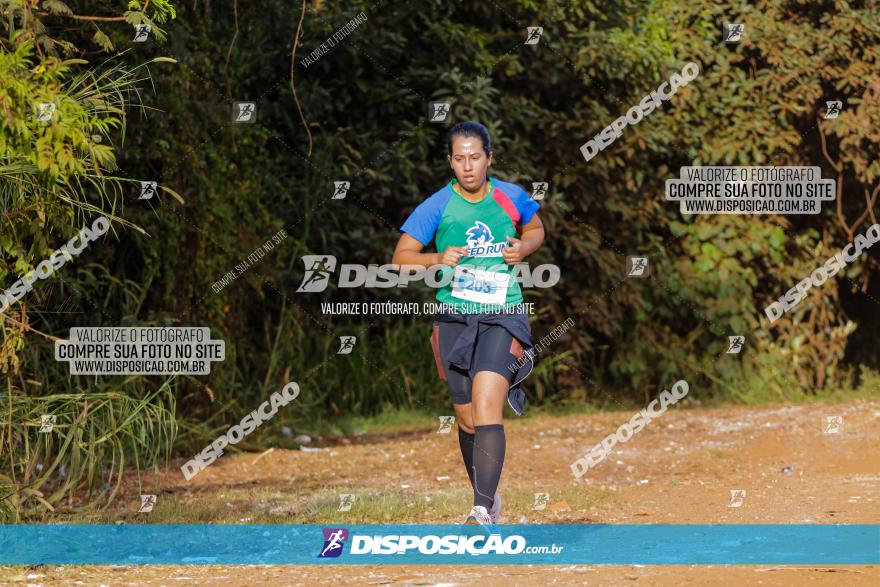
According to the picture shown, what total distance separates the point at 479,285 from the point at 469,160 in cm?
61

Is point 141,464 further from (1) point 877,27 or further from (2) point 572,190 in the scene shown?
(1) point 877,27

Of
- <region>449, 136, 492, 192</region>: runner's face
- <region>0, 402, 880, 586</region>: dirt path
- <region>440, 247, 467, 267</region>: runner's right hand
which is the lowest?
<region>0, 402, 880, 586</region>: dirt path

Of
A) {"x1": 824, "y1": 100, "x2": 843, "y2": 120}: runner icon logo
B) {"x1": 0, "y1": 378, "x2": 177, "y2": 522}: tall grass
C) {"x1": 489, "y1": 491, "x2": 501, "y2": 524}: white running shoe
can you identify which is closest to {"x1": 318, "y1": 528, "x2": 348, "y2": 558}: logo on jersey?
{"x1": 489, "y1": 491, "x2": 501, "y2": 524}: white running shoe

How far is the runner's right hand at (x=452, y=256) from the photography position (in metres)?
6.37

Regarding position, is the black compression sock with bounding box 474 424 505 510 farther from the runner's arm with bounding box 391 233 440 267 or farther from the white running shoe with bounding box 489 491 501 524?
the runner's arm with bounding box 391 233 440 267

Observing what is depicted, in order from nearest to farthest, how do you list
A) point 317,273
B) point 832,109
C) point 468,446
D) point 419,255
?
1. point 419,255
2. point 468,446
3. point 317,273
4. point 832,109

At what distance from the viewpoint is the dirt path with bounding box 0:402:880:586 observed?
6.19 m

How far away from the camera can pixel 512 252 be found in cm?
643

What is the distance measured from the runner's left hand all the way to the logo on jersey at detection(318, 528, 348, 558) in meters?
1.64

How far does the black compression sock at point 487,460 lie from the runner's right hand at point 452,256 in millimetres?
800

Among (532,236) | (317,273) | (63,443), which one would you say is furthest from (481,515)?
(317,273)

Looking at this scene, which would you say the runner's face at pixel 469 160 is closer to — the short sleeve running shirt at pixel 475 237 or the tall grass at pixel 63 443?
the short sleeve running shirt at pixel 475 237

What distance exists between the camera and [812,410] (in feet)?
38.4

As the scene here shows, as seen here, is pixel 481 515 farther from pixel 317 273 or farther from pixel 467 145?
pixel 317 273
